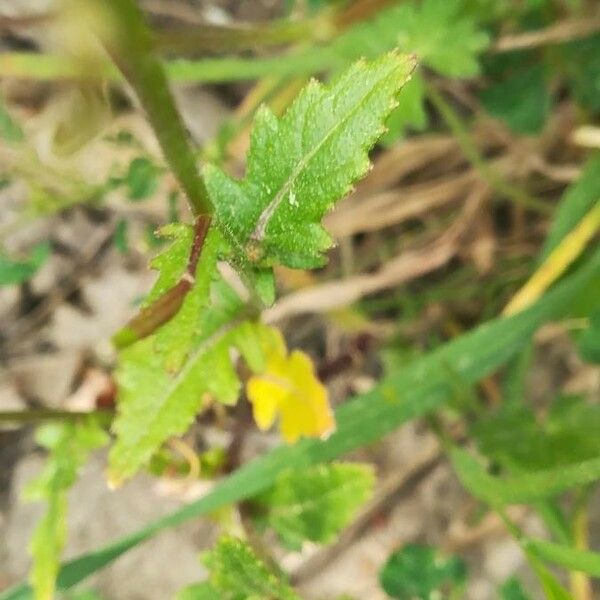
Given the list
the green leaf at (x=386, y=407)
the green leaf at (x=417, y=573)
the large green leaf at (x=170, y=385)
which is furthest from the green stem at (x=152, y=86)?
the green leaf at (x=417, y=573)

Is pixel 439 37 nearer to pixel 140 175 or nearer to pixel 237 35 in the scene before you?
pixel 237 35

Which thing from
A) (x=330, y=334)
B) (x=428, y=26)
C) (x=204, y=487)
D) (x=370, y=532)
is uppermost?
(x=428, y=26)

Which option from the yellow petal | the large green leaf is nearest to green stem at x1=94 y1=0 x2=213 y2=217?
the large green leaf

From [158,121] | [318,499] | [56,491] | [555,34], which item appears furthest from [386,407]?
[555,34]

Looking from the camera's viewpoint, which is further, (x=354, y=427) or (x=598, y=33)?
(x=598, y=33)

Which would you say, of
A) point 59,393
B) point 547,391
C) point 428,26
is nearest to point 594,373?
point 547,391

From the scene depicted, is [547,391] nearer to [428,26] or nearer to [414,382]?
[414,382]

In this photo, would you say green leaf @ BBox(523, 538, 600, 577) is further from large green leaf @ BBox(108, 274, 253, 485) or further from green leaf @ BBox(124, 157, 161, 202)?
green leaf @ BBox(124, 157, 161, 202)

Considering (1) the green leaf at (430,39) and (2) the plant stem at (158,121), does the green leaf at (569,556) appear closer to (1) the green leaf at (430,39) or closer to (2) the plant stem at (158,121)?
(2) the plant stem at (158,121)
